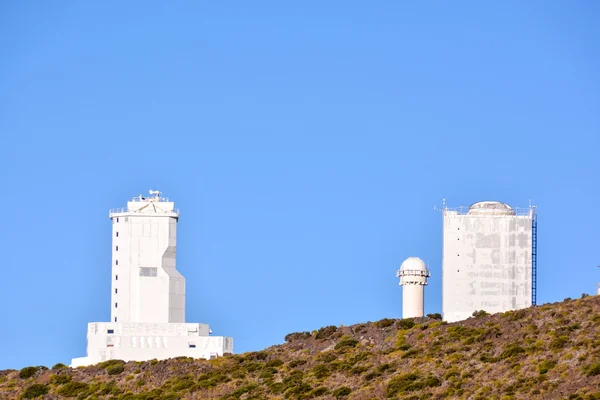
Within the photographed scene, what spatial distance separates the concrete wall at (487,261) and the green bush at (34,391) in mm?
36758

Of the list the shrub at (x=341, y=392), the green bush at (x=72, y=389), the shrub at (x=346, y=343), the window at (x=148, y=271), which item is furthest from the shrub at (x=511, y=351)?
the window at (x=148, y=271)

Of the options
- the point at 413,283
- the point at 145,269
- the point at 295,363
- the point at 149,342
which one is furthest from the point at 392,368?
the point at 145,269

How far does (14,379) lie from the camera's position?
100438mm

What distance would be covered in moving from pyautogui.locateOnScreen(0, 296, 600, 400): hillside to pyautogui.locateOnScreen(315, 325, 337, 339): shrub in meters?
0.08

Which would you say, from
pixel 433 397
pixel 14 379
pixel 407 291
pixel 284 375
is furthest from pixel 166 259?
pixel 433 397

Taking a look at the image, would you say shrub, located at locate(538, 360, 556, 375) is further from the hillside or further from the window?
the window

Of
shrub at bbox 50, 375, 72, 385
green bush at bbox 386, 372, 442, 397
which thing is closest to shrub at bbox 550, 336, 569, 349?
green bush at bbox 386, 372, 442, 397

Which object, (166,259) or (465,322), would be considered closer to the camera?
(465,322)

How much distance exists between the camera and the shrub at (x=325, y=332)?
323 feet

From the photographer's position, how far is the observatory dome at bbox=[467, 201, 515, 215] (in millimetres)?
127812

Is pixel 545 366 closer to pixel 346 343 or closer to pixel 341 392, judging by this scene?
pixel 341 392

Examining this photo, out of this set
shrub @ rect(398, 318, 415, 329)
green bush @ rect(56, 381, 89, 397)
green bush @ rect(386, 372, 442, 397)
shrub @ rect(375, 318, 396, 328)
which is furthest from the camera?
shrub @ rect(375, 318, 396, 328)

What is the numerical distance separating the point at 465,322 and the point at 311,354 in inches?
300

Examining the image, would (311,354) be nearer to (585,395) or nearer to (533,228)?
(585,395)
